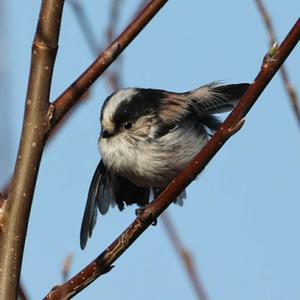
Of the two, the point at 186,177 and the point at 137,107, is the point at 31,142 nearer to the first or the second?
the point at 186,177

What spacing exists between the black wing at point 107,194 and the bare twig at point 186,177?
96 centimetres

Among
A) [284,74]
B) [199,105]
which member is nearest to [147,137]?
[199,105]

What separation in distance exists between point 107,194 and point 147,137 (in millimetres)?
342

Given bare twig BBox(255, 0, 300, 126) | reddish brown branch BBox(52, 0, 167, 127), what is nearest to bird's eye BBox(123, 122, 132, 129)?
bare twig BBox(255, 0, 300, 126)

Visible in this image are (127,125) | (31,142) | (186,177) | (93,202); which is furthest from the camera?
(127,125)

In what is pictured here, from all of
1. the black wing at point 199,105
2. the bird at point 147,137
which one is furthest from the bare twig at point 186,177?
the black wing at point 199,105

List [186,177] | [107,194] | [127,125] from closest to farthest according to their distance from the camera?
1. [186,177]
2. [107,194]
3. [127,125]

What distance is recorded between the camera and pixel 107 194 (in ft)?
10.5

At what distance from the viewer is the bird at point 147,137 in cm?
315

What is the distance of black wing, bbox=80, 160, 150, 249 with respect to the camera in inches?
117

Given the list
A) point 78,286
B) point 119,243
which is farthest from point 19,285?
point 119,243

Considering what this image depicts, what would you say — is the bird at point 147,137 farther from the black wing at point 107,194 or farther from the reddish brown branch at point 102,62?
the reddish brown branch at point 102,62

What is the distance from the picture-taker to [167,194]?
188cm

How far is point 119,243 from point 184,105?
1609mm
